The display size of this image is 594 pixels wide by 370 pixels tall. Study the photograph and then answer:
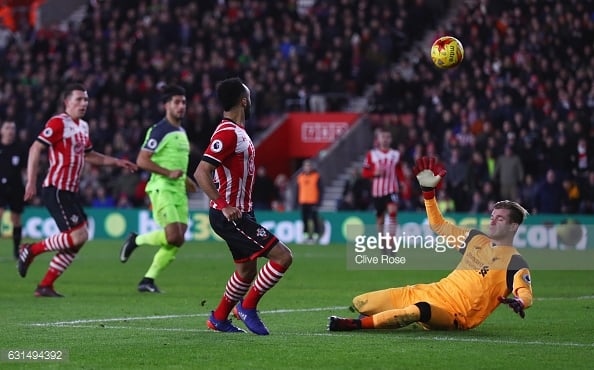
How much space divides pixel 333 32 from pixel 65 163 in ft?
68.8

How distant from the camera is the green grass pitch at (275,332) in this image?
8612mm

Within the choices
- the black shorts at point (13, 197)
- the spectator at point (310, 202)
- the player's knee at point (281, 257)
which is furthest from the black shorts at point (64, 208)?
the spectator at point (310, 202)

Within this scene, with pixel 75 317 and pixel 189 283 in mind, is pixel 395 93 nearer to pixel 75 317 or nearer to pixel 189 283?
pixel 189 283

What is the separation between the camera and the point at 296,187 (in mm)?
32031

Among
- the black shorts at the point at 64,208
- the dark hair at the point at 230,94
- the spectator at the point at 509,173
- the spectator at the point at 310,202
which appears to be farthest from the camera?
the spectator at the point at 310,202

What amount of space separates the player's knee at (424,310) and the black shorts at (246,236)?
4.42 ft

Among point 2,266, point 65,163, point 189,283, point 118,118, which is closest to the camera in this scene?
point 65,163

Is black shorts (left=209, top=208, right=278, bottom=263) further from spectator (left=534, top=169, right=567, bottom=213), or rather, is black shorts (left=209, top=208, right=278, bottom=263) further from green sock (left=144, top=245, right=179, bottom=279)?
spectator (left=534, top=169, right=567, bottom=213)

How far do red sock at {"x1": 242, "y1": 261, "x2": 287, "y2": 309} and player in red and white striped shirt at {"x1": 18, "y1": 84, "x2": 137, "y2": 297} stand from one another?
4.65 metres

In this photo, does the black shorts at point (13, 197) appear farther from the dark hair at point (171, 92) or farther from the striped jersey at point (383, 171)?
the dark hair at point (171, 92)

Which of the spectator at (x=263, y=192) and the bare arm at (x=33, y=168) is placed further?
the spectator at (x=263, y=192)

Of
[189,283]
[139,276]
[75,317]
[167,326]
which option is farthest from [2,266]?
[167,326]

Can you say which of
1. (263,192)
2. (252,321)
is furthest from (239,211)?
(263,192)

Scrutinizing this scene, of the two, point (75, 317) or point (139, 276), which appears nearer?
point (75, 317)
